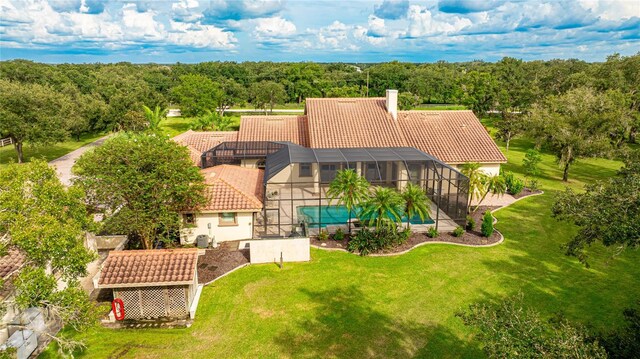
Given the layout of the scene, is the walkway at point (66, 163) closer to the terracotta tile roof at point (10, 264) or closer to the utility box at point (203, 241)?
the utility box at point (203, 241)

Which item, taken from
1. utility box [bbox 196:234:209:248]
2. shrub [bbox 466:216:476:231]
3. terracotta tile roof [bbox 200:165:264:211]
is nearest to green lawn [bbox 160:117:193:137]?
terracotta tile roof [bbox 200:165:264:211]

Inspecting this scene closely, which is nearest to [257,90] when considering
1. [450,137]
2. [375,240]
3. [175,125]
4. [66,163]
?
[175,125]

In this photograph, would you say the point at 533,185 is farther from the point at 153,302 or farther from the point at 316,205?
the point at 153,302

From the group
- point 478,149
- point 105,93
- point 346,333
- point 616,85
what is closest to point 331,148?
point 478,149

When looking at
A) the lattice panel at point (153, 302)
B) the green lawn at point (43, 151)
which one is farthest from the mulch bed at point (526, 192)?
the green lawn at point (43, 151)

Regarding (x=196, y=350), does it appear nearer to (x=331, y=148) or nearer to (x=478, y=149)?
(x=331, y=148)

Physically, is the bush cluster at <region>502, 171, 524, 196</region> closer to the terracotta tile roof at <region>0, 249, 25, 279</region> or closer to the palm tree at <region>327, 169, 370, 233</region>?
the palm tree at <region>327, 169, 370, 233</region>
